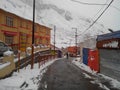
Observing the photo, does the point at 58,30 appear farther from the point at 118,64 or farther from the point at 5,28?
the point at 118,64

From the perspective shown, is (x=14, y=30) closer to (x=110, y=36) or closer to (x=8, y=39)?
(x=8, y=39)

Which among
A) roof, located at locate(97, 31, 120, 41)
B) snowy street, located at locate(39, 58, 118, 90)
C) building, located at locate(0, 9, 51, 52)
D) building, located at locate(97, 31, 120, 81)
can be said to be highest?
building, located at locate(0, 9, 51, 52)

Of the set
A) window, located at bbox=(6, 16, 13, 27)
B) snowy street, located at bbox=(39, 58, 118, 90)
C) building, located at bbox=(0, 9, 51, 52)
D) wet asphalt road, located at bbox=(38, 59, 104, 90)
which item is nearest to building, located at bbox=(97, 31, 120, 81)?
snowy street, located at bbox=(39, 58, 118, 90)

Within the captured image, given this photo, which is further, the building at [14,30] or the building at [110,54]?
the building at [14,30]

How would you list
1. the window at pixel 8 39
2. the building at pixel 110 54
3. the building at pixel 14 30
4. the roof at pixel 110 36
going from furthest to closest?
the window at pixel 8 39 < the building at pixel 14 30 < the roof at pixel 110 36 < the building at pixel 110 54

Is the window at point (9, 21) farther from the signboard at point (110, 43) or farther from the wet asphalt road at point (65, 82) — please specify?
the wet asphalt road at point (65, 82)

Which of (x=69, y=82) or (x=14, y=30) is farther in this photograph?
(x=14, y=30)

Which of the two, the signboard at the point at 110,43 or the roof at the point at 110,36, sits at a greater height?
the roof at the point at 110,36

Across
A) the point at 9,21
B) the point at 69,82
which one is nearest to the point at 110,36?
the point at 69,82

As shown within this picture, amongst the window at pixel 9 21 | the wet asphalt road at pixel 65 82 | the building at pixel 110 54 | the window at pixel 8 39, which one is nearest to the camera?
the wet asphalt road at pixel 65 82

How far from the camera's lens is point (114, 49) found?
19.7 meters

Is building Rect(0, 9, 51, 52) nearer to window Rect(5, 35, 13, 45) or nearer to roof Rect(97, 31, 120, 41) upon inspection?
window Rect(5, 35, 13, 45)

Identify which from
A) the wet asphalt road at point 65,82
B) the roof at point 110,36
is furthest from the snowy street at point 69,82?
the roof at point 110,36

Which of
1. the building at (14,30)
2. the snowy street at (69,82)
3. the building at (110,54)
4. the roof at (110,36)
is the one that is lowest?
the snowy street at (69,82)
